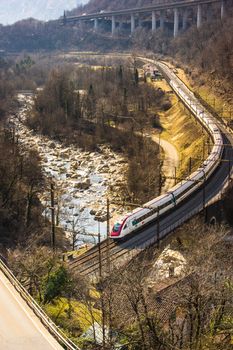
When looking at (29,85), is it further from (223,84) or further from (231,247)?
(231,247)

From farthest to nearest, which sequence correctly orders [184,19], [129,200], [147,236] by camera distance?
1. [184,19]
2. [129,200]
3. [147,236]

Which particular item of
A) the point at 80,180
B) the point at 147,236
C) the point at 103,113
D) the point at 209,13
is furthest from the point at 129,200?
the point at 209,13

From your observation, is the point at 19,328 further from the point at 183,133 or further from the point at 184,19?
the point at 184,19

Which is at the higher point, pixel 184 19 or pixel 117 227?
pixel 184 19

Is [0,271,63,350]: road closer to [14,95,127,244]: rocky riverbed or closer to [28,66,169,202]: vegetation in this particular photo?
[14,95,127,244]: rocky riverbed

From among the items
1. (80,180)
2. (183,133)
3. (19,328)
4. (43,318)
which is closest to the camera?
(19,328)

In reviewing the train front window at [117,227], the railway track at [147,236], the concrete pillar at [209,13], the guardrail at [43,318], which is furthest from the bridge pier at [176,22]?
the guardrail at [43,318]

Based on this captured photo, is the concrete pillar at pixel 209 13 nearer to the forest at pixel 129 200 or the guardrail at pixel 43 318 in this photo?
the forest at pixel 129 200

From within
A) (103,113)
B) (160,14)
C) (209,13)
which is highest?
(160,14)
